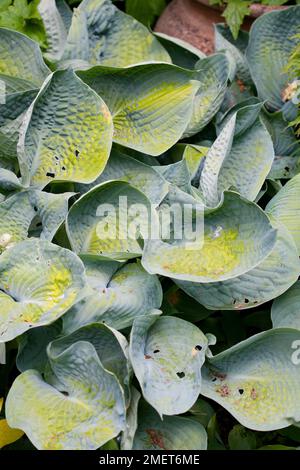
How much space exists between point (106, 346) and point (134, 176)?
0.36 m

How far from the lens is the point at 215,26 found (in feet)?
5.67

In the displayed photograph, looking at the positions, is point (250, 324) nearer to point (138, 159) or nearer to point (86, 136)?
point (138, 159)

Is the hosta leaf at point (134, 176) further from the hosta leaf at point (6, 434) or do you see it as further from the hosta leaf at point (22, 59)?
the hosta leaf at point (6, 434)

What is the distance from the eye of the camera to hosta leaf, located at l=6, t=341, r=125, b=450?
3.69 feet

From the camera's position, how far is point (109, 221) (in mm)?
1332

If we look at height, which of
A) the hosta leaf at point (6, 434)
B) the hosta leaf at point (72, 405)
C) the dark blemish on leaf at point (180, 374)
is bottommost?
the hosta leaf at point (6, 434)

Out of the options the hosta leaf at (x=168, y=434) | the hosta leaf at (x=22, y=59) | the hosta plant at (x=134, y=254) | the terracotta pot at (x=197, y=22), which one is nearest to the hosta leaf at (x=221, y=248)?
the hosta plant at (x=134, y=254)

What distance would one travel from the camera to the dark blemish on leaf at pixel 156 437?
121cm

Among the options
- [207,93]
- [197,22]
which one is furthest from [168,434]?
[197,22]

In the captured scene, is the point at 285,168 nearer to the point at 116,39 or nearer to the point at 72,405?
the point at 116,39

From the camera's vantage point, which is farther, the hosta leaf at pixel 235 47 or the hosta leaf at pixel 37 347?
the hosta leaf at pixel 235 47

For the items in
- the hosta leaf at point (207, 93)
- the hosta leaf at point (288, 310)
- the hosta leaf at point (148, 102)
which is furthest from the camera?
the hosta leaf at point (207, 93)

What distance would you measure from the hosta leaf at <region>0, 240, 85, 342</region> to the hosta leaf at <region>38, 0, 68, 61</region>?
506mm

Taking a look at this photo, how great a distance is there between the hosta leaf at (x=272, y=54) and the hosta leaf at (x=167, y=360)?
0.67m
